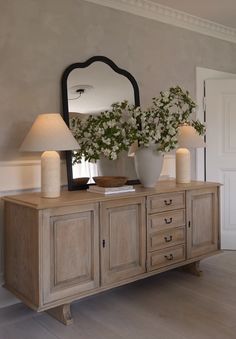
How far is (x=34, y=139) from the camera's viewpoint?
8.06ft

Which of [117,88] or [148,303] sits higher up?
[117,88]

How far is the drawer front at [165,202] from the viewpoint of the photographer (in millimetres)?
2816

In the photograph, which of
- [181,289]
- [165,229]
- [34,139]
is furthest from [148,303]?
[34,139]

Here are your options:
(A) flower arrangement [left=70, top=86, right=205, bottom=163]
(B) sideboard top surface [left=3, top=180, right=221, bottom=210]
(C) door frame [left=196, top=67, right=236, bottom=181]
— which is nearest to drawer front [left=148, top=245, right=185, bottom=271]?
(B) sideboard top surface [left=3, top=180, right=221, bottom=210]

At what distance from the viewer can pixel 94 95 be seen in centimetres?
303

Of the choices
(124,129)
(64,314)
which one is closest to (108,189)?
(124,129)

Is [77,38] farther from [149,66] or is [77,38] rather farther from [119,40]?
[149,66]

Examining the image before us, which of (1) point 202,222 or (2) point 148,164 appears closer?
(2) point 148,164

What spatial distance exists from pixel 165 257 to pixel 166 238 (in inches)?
5.9

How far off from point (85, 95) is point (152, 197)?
98 cm

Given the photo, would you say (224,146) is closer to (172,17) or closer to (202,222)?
(202,222)

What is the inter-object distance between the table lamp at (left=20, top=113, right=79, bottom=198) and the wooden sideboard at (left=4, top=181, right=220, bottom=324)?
0.11m

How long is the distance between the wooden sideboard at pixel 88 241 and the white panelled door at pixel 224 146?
108cm

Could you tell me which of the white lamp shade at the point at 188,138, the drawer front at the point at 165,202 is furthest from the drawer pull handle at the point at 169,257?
the white lamp shade at the point at 188,138
